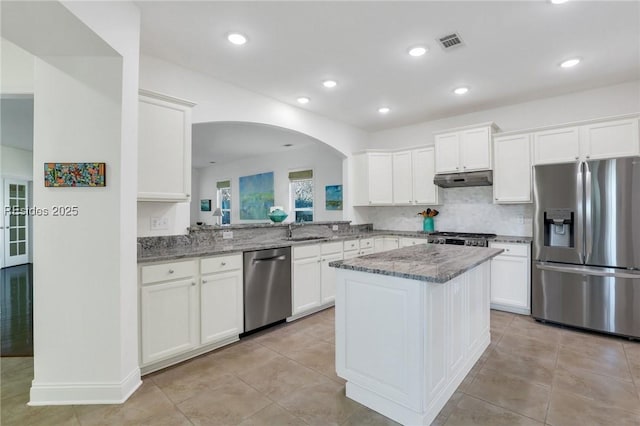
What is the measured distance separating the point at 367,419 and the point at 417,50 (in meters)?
2.90

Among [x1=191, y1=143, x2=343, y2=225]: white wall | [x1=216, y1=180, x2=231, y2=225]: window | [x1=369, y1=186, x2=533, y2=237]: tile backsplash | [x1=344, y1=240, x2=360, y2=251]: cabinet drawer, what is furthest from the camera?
[x1=216, y1=180, x2=231, y2=225]: window

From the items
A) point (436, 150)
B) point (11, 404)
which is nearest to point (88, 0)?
point (11, 404)

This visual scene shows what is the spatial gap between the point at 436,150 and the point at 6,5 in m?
4.36

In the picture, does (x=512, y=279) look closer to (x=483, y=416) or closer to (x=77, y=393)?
(x=483, y=416)

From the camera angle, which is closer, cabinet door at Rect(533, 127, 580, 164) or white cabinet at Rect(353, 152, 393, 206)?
cabinet door at Rect(533, 127, 580, 164)

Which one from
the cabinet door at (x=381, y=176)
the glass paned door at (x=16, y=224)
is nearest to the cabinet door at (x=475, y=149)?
the cabinet door at (x=381, y=176)

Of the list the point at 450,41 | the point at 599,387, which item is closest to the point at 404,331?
the point at 599,387

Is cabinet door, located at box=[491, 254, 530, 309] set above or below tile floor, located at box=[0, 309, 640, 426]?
above

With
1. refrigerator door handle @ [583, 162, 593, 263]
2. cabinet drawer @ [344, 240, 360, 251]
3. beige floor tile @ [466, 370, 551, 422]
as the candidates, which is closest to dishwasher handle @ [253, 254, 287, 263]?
cabinet drawer @ [344, 240, 360, 251]

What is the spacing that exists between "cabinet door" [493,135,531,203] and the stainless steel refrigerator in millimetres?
349

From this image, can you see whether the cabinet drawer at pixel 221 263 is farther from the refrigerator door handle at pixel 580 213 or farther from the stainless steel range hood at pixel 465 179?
the refrigerator door handle at pixel 580 213

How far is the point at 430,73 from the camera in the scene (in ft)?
10.7

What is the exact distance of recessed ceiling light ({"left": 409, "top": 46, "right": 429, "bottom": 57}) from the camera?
8.98 ft

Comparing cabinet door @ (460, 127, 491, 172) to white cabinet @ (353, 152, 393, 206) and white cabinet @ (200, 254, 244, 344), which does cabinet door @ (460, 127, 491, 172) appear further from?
white cabinet @ (200, 254, 244, 344)
